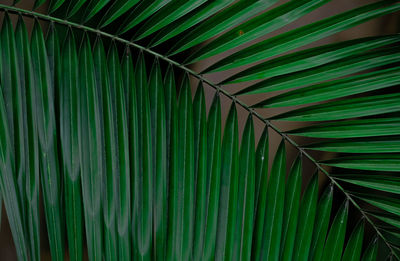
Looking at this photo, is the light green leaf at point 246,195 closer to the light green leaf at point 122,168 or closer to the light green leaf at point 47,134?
the light green leaf at point 122,168

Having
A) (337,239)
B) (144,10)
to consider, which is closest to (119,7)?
(144,10)

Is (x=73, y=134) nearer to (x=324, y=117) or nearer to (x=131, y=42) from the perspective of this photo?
(x=131, y=42)

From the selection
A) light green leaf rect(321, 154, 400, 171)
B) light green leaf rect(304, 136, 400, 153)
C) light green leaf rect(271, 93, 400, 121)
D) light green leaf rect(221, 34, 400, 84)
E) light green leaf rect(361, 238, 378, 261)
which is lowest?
light green leaf rect(361, 238, 378, 261)

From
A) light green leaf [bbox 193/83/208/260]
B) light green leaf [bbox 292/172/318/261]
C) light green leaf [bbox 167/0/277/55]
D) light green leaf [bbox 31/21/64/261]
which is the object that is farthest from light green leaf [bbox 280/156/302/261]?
light green leaf [bbox 31/21/64/261]

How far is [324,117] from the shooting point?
53 cm

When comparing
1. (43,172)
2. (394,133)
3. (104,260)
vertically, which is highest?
(394,133)

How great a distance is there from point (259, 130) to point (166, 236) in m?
0.45

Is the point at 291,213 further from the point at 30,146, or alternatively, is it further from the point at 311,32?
the point at 30,146

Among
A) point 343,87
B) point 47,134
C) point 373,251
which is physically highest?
point 343,87

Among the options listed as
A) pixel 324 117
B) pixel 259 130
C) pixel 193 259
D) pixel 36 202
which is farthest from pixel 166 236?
pixel 259 130

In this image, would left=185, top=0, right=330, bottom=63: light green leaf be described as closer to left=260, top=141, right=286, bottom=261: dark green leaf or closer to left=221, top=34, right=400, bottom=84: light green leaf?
left=221, top=34, right=400, bottom=84: light green leaf

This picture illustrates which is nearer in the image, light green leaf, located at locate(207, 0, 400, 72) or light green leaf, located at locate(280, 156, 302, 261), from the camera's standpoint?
light green leaf, located at locate(207, 0, 400, 72)

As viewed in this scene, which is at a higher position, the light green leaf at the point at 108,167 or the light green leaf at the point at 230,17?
the light green leaf at the point at 230,17

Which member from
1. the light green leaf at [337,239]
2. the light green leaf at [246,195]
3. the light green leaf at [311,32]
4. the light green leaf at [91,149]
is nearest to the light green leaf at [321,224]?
the light green leaf at [337,239]
